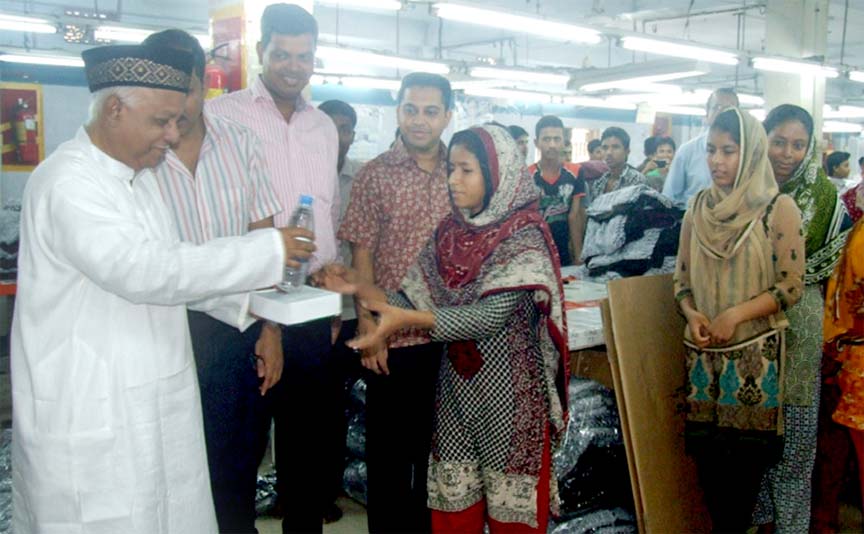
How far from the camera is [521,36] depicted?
1498 centimetres

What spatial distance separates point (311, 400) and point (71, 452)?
84 centimetres

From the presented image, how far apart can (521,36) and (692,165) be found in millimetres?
10880

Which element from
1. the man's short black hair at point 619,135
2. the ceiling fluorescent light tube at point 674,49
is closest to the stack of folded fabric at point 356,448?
the man's short black hair at point 619,135

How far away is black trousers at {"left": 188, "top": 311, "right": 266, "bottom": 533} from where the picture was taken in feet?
6.99

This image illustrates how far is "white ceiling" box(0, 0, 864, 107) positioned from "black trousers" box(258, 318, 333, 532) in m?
7.68

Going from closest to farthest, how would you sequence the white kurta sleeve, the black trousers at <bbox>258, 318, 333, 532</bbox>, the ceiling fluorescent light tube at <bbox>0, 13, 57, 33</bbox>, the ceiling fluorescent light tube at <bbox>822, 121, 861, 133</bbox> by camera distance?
1. the white kurta sleeve
2. the black trousers at <bbox>258, 318, 333, 532</bbox>
3. the ceiling fluorescent light tube at <bbox>0, 13, 57, 33</bbox>
4. the ceiling fluorescent light tube at <bbox>822, 121, 861, 133</bbox>

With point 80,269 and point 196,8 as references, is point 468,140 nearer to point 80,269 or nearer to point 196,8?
point 80,269

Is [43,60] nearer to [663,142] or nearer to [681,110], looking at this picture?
[663,142]

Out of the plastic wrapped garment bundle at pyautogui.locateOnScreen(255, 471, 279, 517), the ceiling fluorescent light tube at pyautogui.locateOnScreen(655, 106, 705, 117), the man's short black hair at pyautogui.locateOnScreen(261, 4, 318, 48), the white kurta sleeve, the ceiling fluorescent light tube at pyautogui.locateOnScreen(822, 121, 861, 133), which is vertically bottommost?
the plastic wrapped garment bundle at pyautogui.locateOnScreen(255, 471, 279, 517)

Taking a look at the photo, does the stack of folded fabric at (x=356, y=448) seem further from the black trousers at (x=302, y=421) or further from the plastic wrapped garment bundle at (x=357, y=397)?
the black trousers at (x=302, y=421)

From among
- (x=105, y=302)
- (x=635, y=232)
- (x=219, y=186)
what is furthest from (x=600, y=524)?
(x=105, y=302)

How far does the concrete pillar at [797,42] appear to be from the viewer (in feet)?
30.2

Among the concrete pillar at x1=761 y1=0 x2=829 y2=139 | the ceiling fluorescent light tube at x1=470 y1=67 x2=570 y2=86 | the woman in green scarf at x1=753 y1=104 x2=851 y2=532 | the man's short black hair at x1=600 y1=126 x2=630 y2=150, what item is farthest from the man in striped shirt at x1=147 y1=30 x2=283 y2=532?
the concrete pillar at x1=761 y1=0 x2=829 y2=139

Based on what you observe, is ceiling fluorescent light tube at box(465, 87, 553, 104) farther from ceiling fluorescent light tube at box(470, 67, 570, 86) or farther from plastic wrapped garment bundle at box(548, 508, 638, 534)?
plastic wrapped garment bundle at box(548, 508, 638, 534)
